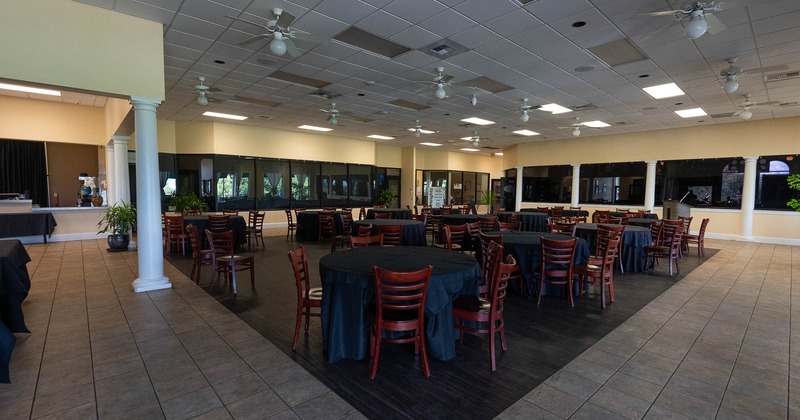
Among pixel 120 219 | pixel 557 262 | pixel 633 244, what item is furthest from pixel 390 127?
pixel 557 262

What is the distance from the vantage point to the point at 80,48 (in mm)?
4480

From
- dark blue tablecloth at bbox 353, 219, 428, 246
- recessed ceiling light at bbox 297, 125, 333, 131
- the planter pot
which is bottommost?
the planter pot

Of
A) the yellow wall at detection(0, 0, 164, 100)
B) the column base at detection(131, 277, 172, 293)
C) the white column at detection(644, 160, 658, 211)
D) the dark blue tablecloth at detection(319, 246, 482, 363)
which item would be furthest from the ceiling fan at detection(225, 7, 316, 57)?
the white column at detection(644, 160, 658, 211)

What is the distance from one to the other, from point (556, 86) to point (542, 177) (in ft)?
28.9

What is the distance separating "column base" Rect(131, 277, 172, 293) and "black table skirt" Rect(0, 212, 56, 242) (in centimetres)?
596

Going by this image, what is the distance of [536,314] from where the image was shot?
176 inches

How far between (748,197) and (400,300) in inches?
528

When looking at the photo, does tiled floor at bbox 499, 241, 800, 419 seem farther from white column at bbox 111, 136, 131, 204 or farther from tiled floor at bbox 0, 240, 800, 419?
white column at bbox 111, 136, 131, 204

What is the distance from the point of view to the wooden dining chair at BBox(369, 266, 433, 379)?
276 cm

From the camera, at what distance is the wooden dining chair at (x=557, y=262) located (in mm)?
4645

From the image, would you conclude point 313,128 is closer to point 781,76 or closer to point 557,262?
point 557,262

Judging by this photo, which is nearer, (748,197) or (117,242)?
(117,242)

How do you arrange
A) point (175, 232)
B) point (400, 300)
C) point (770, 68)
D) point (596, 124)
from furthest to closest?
point (596, 124)
point (175, 232)
point (770, 68)
point (400, 300)

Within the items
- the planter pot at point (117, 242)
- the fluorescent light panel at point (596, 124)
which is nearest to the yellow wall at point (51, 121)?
the planter pot at point (117, 242)
